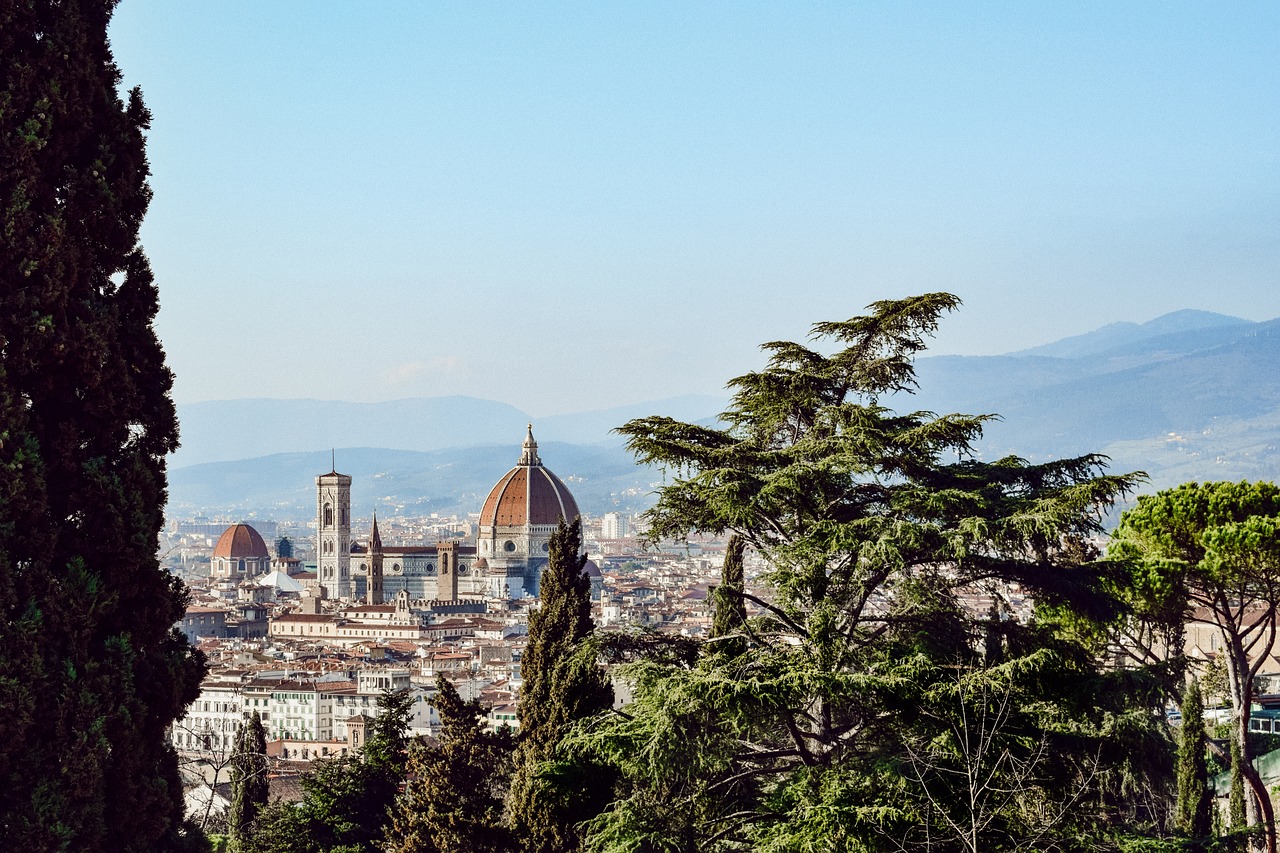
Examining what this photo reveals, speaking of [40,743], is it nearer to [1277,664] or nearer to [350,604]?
[1277,664]

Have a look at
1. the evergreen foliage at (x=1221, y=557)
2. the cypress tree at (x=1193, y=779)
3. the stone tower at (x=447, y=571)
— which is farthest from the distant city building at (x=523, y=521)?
the cypress tree at (x=1193, y=779)

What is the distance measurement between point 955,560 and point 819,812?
2154 mm

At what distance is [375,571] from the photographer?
110938 millimetres

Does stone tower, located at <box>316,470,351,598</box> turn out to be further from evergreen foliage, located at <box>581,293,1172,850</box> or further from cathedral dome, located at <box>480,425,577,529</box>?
evergreen foliage, located at <box>581,293,1172,850</box>

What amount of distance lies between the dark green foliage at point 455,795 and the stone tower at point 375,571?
310ft

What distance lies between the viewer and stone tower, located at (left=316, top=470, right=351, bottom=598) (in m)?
119

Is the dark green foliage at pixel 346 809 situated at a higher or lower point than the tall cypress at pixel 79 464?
lower

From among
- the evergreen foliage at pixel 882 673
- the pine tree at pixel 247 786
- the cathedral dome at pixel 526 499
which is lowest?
the pine tree at pixel 247 786

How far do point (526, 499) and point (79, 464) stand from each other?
111551mm

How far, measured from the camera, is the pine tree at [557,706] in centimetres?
1162

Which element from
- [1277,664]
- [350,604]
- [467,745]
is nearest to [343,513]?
[350,604]

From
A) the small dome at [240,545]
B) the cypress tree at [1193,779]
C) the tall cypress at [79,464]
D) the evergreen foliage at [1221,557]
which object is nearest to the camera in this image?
the tall cypress at [79,464]

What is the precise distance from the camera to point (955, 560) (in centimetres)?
1066

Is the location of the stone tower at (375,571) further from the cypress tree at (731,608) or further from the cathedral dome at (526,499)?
the cypress tree at (731,608)
